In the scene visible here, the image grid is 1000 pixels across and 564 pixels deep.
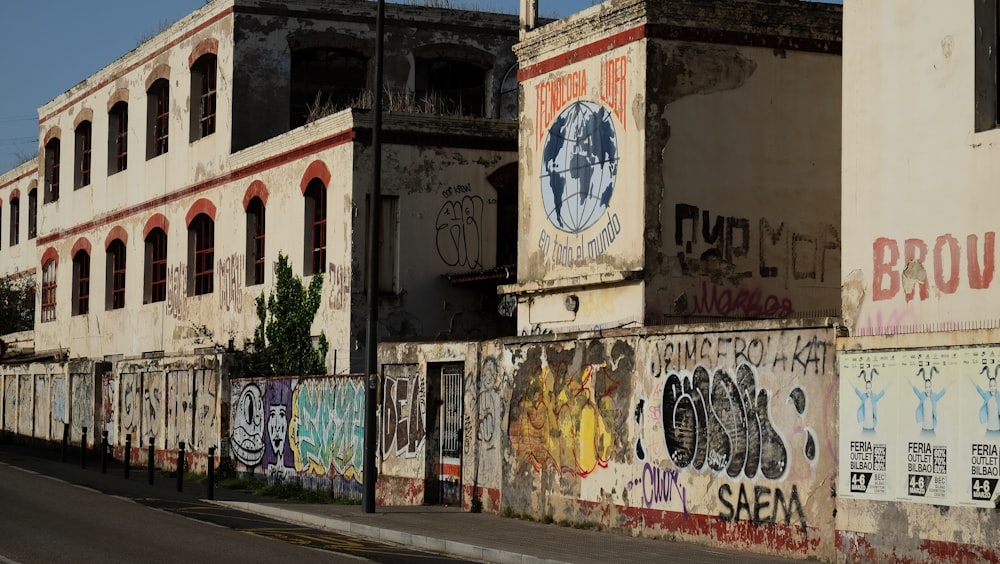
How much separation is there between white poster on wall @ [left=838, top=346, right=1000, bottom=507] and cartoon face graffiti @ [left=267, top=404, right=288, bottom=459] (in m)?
14.1

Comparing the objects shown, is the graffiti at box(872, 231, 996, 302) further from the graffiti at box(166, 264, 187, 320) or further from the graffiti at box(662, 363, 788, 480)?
the graffiti at box(166, 264, 187, 320)

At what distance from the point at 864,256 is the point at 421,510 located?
8815 mm

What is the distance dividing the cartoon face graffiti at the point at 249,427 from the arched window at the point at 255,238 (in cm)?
459

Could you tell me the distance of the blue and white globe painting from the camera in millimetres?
22359

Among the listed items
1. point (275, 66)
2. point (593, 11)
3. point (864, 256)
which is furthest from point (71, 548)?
point (275, 66)

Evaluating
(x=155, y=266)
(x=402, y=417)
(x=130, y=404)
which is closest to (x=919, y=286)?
(x=402, y=417)

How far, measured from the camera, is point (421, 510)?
22016 millimetres

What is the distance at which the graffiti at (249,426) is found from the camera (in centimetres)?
2820

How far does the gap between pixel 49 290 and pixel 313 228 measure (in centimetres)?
2016

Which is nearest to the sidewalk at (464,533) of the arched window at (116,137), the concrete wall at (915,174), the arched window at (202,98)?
the concrete wall at (915,174)

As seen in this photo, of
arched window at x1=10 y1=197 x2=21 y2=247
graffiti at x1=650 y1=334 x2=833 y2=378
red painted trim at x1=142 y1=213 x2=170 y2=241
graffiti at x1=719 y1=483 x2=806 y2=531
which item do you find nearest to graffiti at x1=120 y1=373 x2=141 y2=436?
red painted trim at x1=142 y1=213 x2=170 y2=241

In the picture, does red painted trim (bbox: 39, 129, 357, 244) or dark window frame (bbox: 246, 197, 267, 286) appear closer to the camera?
red painted trim (bbox: 39, 129, 357, 244)

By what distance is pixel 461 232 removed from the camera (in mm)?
29656

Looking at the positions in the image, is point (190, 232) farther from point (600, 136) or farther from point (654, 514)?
point (654, 514)
